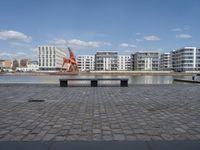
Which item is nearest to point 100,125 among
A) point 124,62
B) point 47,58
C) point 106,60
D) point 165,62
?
point 47,58

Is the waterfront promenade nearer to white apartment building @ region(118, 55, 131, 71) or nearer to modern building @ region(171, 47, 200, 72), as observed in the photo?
modern building @ region(171, 47, 200, 72)

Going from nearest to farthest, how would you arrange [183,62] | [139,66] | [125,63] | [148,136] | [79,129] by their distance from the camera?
1. [148,136]
2. [79,129]
3. [183,62]
4. [139,66]
5. [125,63]

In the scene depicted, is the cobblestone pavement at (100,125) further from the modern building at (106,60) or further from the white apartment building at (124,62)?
the white apartment building at (124,62)

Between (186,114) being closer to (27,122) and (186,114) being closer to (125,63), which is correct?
(27,122)

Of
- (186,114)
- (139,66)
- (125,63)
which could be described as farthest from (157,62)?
(186,114)

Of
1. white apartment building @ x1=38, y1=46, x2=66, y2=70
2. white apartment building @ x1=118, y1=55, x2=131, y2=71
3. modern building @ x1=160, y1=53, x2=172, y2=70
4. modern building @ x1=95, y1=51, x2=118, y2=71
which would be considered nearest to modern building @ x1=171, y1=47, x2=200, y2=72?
modern building @ x1=160, y1=53, x2=172, y2=70

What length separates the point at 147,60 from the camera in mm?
146750

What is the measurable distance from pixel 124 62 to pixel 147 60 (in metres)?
24.2

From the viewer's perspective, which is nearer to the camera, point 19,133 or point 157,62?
point 19,133

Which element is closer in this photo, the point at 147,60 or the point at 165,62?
the point at 147,60

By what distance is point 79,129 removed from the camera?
5148 millimetres

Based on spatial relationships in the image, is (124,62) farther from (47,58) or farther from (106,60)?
(47,58)

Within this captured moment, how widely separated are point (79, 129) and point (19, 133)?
1.45 m

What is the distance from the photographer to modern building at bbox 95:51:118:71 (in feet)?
503
